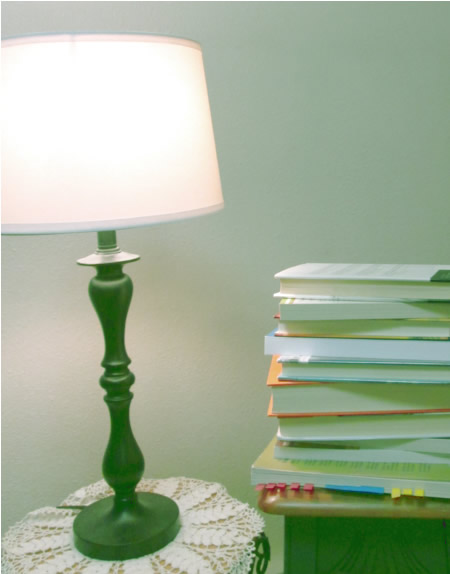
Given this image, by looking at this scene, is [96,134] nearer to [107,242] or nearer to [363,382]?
[107,242]

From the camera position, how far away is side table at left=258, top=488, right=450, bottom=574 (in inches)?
30.5

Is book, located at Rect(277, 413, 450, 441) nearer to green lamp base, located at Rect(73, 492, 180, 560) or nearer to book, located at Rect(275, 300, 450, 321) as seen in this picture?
book, located at Rect(275, 300, 450, 321)

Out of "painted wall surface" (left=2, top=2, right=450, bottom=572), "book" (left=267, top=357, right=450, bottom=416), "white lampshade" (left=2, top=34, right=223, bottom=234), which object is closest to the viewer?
"white lampshade" (left=2, top=34, right=223, bottom=234)

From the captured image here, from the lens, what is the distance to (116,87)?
2.30 ft

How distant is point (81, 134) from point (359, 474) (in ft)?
1.77

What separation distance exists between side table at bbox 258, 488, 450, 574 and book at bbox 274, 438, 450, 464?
0.05 m

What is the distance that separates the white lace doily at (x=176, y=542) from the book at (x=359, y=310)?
1.17ft

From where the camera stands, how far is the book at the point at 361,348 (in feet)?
2.52

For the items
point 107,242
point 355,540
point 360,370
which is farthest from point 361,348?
point 107,242

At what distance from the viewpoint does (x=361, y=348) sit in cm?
79

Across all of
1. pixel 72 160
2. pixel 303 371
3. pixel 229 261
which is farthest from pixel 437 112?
pixel 72 160

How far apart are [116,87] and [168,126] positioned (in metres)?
0.08

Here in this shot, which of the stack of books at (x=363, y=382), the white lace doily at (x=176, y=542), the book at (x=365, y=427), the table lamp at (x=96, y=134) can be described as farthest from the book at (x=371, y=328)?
the white lace doily at (x=176, y=542)

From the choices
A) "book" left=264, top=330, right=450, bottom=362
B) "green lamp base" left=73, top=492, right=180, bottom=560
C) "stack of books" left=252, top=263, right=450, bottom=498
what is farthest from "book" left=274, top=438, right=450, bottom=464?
"green lamp base" left=73, top=492, right=180, bottom=560
